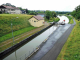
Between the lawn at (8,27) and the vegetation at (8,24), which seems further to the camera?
the vegetation at (8,24)

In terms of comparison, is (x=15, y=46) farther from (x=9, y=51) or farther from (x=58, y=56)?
(x=58, y=56)

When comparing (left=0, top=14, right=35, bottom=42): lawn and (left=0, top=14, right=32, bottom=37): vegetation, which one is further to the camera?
(left=0, top=14, right=32, bottom=37): vegetation

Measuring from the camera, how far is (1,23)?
32.0 metres

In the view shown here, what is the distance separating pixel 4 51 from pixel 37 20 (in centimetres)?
2746

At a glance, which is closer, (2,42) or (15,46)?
(15,46)

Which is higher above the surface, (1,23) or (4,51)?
(1,23)

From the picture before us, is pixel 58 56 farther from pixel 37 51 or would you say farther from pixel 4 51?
pixel 4 51

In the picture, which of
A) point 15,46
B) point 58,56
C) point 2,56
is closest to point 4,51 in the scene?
point 2,56

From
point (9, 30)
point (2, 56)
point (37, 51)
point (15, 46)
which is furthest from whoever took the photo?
point (9, 30)

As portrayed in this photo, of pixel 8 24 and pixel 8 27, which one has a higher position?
pixel 8 24

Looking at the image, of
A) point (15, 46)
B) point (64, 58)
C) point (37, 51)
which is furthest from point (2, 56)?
point (64, 58)

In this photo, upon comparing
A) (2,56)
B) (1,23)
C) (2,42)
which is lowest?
(2,56)

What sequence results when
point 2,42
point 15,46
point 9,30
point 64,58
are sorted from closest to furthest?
point 64,58
point 15,46
point 2,42
point 9,30

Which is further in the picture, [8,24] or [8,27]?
[8,24]
